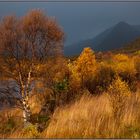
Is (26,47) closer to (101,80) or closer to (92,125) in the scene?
(92,125)

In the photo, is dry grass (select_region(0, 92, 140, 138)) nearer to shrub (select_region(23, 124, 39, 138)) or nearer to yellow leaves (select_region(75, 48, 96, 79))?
shrub (select_region(23, 124, 39, 138))

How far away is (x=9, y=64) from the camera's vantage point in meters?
Result: 11.8

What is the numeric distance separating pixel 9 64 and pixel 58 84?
A: 2575 millimetres

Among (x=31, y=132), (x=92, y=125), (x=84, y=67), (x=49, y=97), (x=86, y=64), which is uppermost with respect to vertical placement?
(x=86, y=64)

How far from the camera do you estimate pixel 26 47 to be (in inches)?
464

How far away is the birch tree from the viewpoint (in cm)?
1162

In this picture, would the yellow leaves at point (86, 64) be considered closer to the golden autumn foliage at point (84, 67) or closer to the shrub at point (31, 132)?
the golden autumn foliage at point (84, 67)

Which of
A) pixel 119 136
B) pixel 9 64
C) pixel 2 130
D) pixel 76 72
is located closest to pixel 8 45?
pixel 9 64

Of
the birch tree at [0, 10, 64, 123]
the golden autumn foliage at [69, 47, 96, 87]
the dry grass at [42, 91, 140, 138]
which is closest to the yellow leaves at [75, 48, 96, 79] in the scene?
the golden autumn foliage at [69, 47, 96, 87]

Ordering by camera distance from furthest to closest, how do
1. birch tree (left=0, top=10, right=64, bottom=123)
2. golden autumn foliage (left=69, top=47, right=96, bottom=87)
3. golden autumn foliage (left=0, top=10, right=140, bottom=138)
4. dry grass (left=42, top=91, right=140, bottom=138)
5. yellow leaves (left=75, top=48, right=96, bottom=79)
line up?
1. yellow leaves (left=75, top=48, right=96, bottom=79)
2. golden autumn foliage (left=69, top=47, right=96, bottom=87)
3. birch tree (left=0, top=10, right=64, bottom=123)
4. golden autumn foliage (left=0, top=10, right=140, bottom=138)
5. dry grass (left=42, top=91, right=140, bottom=138)

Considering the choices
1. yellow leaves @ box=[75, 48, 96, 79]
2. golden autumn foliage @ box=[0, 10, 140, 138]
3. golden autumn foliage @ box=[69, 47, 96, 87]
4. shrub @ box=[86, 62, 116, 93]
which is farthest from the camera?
yellow leaves @ box=[75, 48, 96, 79]

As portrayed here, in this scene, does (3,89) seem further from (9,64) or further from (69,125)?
(69,125)

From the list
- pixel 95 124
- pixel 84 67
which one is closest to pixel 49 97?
pixel 95 124

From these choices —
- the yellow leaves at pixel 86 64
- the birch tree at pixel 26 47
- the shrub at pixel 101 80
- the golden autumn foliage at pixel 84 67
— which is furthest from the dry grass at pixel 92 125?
the yellow leaves at pixel 86 64
